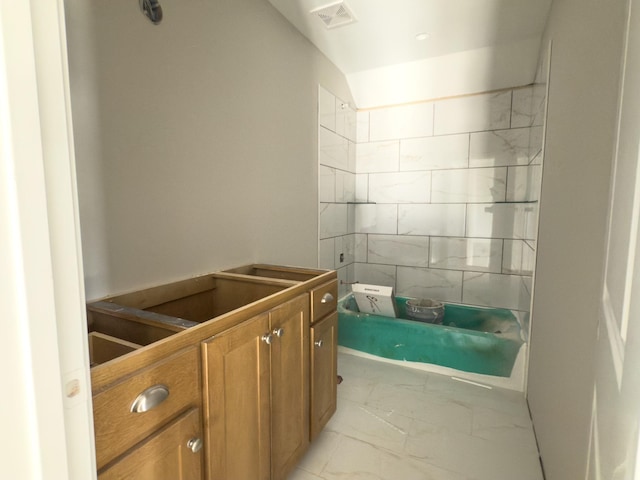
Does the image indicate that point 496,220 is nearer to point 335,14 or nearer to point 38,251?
point 335,14

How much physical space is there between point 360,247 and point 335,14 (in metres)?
1.87

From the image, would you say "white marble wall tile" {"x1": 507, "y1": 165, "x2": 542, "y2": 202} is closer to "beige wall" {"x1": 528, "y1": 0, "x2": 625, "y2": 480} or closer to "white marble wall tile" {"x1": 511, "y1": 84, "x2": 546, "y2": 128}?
"white marble wall tile" {"x1": 511, "y1": 84, "x2": 546, "y2": 128}

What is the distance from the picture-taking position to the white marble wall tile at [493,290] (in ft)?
7.96

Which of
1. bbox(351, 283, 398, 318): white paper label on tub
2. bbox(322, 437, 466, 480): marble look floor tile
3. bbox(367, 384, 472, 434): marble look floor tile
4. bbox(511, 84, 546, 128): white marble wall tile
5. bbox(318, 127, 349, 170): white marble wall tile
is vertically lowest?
bbox(322, 437, 466, 480): marble look floor tile

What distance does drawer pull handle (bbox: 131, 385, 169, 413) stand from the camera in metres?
0.66

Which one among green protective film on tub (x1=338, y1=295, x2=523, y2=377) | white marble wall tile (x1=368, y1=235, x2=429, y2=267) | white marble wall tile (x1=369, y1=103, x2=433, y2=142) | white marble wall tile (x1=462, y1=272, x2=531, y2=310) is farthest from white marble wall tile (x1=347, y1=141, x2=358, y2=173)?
white marble wall tile (x1=462, y1=272, x2=531, y2=310)

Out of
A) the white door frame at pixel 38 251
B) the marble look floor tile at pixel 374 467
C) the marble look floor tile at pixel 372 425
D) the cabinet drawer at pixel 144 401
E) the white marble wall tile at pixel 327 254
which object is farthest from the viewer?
the white marble wall tile at pixel 327 254

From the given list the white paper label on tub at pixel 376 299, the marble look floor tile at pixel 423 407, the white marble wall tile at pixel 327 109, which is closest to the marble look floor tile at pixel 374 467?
the marble look floor tile at pixel 423 407

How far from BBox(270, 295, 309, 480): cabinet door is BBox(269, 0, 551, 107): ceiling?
1.69 meters

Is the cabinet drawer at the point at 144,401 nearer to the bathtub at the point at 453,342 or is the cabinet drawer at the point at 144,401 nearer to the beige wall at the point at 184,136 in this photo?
the beige wall at the point at 184,136

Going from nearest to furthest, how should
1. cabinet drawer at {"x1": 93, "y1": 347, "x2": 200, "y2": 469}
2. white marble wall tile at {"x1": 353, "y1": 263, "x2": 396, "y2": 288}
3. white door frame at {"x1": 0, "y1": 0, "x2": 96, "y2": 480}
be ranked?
white door frame at {"x1": 0, "y1": 0, "x2": 96, "y2": 480}
cabinet drawer at {"x1": 93, "y1": 347, "x2": 200, "y2": 469}
white marble wall tile at {"x1": 353, "y1": 263, "x2": 396, "y2": 288}

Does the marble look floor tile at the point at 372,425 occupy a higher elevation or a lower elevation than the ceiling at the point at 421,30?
lower

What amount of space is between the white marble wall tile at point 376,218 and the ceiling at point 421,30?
116 centimetres

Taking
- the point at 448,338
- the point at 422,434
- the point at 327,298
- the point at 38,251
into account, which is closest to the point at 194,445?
the point at 38,251
